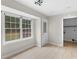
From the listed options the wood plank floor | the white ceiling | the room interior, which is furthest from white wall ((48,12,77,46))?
the white ceiling

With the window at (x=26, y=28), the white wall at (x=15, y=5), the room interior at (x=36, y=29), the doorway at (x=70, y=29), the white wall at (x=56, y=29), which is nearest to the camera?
the white wall at (x=15, y=5)

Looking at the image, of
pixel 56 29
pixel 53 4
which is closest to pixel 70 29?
pixel 56 29

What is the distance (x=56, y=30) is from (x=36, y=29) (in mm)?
1609

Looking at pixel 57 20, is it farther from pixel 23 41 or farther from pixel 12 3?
pixel 12 3

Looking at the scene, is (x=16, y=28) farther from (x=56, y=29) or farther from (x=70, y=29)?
(x=70, y=29)

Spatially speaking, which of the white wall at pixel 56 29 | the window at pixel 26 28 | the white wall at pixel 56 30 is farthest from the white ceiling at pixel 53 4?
the white wall at pixel 56 30

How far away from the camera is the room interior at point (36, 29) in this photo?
9.59 ft

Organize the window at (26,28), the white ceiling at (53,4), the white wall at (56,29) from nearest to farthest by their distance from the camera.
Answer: the white ceiling at (53,4), the window at (26,28), the white wall at (56,29)

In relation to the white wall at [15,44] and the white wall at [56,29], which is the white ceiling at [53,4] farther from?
the white wall at [56,29]

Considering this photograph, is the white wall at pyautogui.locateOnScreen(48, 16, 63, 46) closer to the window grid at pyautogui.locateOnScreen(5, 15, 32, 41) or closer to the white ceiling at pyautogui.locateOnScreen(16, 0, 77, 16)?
the white ceiling at pyautogui.locateOnScreen(16, 0, 77, 16)

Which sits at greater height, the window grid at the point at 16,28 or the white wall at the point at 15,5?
the white wall at the point at 15,5

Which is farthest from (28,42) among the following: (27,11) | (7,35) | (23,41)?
(27,11)

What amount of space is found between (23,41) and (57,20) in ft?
9.95

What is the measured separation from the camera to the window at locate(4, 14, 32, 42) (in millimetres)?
3333
